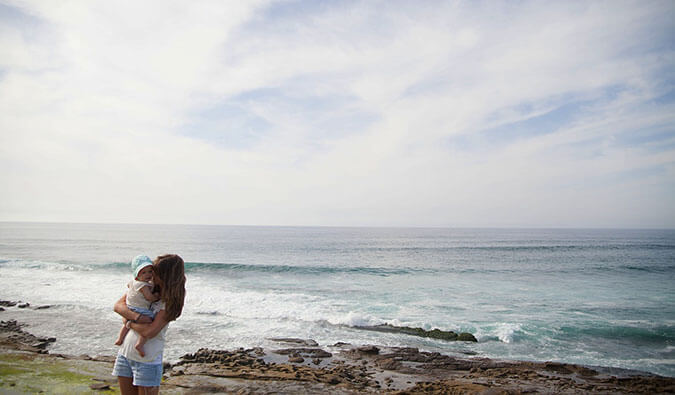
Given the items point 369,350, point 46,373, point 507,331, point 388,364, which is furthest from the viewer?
point 507,331

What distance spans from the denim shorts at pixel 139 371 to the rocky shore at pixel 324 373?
3.80 meters

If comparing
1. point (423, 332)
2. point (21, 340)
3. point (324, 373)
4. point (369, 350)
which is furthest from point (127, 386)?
point (423, 332)

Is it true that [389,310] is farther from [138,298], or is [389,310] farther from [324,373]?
[138,298]

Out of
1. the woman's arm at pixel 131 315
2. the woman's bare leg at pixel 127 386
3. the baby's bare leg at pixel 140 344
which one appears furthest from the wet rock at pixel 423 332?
the woman's arm at pixel 131 315

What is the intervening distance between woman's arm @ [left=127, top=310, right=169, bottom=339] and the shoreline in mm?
4234

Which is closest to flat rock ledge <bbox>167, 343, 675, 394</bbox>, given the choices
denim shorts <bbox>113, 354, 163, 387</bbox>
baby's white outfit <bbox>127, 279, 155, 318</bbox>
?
denim shorts <bbox>113, 354, 163, 387</bbox>

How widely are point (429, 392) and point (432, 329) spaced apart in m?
5.63

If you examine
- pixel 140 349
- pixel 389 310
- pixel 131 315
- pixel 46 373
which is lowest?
pixel 389 310

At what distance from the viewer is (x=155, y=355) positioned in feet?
11.6

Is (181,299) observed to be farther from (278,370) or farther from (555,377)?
(555,377)

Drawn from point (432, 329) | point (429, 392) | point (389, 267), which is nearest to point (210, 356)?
point (429, 392)

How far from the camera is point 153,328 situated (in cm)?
344

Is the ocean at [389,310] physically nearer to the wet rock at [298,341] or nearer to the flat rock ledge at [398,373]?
the wet rock at [298,341]

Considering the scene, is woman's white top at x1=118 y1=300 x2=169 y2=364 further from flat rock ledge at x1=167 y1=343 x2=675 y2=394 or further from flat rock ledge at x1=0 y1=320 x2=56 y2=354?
flat rock ledge at x1=0 y1=320 x2=56 y2=354
